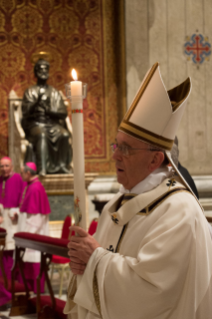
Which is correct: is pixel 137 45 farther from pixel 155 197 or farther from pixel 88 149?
pixel 155 197

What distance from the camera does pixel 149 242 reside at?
1614mm

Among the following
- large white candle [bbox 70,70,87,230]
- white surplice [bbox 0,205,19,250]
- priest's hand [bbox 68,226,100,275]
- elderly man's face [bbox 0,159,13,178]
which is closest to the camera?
large white candle [bbox 70,70,87,230]

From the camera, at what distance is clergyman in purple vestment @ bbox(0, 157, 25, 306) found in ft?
19.8

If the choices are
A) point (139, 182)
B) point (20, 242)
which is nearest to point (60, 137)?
point (20, 242)

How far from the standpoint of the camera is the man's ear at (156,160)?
1.84 meters

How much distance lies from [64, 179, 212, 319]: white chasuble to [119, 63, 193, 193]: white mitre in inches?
9.0

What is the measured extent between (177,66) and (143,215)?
5.95 m

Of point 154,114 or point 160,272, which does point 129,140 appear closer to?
point 154,114

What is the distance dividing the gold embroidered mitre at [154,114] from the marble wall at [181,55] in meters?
5.50

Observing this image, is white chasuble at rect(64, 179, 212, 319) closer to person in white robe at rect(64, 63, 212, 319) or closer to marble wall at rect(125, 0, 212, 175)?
person in white robe at rect(64, 63, 212, 319)

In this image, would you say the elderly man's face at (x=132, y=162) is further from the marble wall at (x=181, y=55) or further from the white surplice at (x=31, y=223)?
the marble wall at (x=181, y=55)

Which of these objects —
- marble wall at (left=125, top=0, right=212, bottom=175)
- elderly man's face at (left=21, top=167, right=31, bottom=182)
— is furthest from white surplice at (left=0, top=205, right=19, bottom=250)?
marble wall at (left=125, top=0, right=212, bottom=175)

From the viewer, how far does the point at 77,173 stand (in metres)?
1.54

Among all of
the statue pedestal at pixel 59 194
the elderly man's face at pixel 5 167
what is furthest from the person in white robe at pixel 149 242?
the statue pedestal at pixel 59 194
